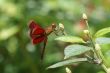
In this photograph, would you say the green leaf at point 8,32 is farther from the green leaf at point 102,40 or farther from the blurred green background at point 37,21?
the green leaf at point 102,40

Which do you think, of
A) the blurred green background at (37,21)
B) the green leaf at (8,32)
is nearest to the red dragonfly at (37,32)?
the blurred green background at (37,21)

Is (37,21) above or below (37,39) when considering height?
below

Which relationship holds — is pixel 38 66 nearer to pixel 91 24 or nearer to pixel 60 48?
pixel 60 48

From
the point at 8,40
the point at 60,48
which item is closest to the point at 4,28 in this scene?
the point at 8,40

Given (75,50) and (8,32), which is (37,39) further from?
(8,32)

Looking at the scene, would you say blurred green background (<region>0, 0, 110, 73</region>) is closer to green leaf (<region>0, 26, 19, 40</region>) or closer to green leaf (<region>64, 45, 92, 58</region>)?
green leaf (<region>0, 26, 19, 40</region>)

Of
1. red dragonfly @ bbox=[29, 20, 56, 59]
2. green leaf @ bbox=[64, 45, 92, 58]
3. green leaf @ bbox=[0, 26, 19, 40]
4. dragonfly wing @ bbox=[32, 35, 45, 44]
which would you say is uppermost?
red dragonfly @ bbox=[29, 20, 56, 59]

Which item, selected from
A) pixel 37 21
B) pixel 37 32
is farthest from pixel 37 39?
pixel 37 21

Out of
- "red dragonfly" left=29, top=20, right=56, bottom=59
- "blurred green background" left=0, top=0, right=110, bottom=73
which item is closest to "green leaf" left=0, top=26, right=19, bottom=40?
"blurred green background" left=0, top=0, right=110, bottom=73
